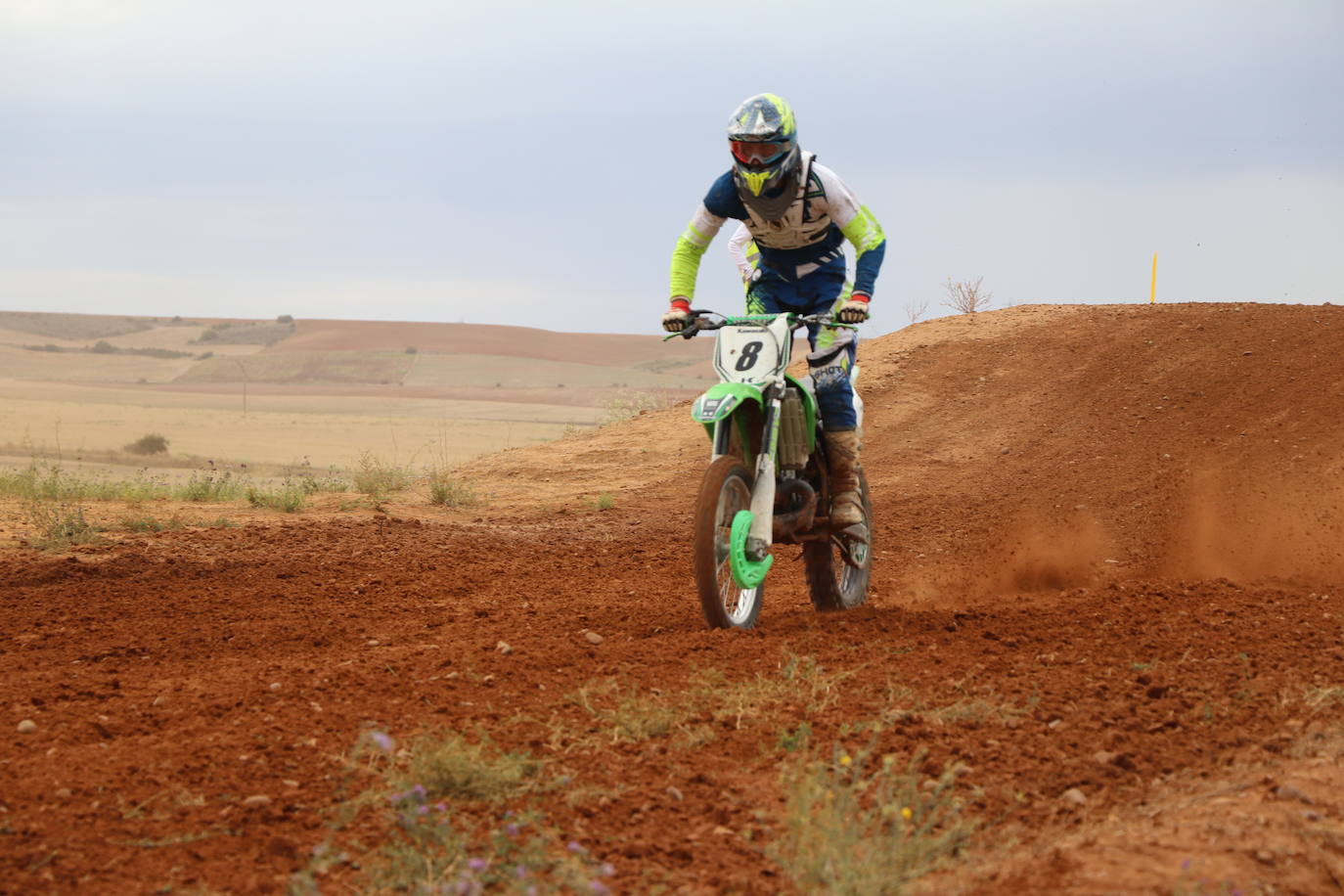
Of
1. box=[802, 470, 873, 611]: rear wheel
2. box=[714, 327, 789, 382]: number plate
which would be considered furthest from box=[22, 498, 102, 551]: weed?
box=[714, 327, 789, 382]: number plate

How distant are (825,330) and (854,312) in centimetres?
43

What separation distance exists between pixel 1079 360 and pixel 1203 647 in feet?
42.4

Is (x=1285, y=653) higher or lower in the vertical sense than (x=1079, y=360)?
lower

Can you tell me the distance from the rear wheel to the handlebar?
109 cm

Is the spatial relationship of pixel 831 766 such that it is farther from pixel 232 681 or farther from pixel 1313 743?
pixel 232 681

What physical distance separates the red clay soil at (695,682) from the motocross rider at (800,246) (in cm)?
111

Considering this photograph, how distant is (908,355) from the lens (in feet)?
63.5

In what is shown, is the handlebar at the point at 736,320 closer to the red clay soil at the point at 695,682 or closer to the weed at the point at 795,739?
the red clay soil at the point at 695,682

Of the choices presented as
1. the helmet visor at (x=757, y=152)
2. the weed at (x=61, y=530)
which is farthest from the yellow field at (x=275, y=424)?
the helmet visor at (x=757, y=152)

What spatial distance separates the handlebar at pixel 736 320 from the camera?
6.46 meters

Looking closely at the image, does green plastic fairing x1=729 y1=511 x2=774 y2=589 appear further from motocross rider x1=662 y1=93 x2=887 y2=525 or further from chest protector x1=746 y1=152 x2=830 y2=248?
chest protector x1=746 y1=152 x2=830 y2=248

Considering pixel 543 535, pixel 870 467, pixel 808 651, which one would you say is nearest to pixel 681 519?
pixel 543 535

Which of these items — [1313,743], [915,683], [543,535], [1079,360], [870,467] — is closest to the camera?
[1313,743]

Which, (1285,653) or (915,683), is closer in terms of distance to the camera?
(915,683)
